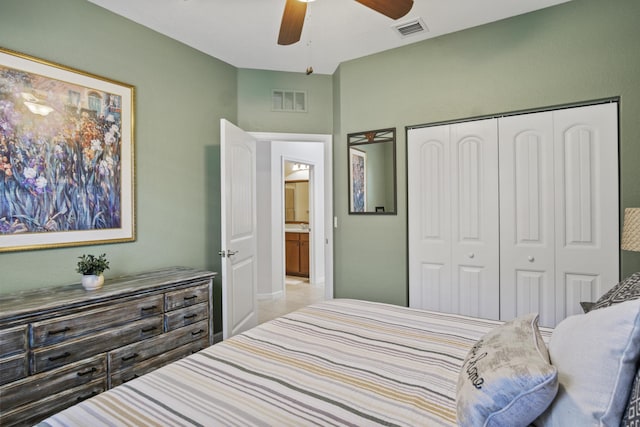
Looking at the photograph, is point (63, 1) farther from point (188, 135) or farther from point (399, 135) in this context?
point (399, 135)

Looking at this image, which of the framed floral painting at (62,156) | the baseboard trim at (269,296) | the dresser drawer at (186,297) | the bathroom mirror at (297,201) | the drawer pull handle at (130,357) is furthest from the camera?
the bathroom mirror at (297,201)

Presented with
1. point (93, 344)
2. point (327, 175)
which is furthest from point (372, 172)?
point (93, 344)

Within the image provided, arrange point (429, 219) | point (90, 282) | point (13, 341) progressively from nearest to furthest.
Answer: point (13, 341) → point (90, 282) → point (429, 219)

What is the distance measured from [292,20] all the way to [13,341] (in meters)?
2.22

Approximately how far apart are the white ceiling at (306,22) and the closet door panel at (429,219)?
0.85 meters

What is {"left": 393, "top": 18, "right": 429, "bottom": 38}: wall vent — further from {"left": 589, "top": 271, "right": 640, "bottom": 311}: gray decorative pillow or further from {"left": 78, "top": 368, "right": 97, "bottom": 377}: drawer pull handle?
{"left": 78, "top": 368, "right": 97, "bottom": 377}: drawer pull handle

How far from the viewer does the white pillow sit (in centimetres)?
76

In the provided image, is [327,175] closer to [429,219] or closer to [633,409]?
[429,219]

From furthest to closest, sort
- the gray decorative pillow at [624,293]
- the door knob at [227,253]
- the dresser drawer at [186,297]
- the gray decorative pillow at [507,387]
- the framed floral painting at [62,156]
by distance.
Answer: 1. the door knob at [227,253]
2. the dresser drawer at [186,297]
3. the framed floral painting at [62,156]
4. the gray decorative pillow at [624,293]
5. the gray decorative pillow at [507,387]

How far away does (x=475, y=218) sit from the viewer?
2.81 m

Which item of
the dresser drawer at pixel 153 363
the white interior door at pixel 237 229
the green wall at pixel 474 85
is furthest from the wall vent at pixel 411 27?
the dresser drawer at pixel 153 363

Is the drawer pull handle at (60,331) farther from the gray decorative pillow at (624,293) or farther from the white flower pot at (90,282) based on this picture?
the gray decorative pillow at (624,293)

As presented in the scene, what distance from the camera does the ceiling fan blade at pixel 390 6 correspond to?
1.86 metres

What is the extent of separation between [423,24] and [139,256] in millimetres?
2889
